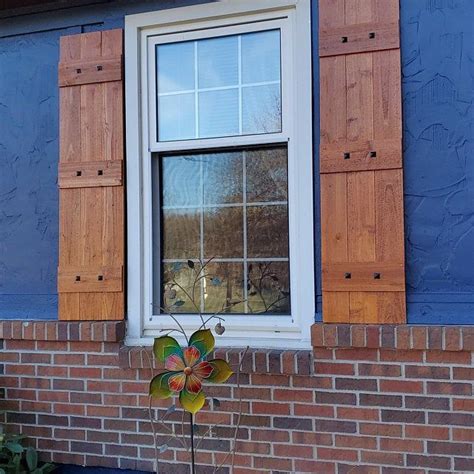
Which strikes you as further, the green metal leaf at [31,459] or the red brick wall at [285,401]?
the green metal leaf at [31,459]

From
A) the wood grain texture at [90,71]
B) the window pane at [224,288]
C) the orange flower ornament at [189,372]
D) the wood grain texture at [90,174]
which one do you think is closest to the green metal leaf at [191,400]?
the orange flower ornament at [189,372]

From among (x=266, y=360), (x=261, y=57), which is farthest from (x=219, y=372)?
(x=261, y=57)

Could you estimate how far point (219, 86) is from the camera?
2680mm

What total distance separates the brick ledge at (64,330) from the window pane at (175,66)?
1.27m

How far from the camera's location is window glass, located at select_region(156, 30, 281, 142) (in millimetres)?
2609

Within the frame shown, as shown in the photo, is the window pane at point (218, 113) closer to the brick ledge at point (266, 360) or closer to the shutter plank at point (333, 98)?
the shutter plank at point (333, 98)

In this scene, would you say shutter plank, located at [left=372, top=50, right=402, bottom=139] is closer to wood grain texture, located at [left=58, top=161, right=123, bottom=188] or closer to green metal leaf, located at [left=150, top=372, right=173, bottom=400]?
wood grain texture, located at [left=58, top=161, right=123, bottom=188]

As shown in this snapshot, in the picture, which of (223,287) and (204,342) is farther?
(223,287)

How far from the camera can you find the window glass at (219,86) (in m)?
2.61

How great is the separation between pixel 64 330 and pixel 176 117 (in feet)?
4.17

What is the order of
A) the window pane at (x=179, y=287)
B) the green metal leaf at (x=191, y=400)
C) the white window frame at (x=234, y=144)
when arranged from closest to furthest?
the green metal leaf at (x=191, y=400), the white window frame at (x=234, y=144), the window pane at (x=179, y=287)

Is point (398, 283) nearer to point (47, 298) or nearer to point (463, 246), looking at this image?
point (463, 246)

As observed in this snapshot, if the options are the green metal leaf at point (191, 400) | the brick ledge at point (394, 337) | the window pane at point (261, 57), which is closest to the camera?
the green metal leaf at point (191, 400)

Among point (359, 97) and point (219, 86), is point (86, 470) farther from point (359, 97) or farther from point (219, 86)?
point (359, 97)
